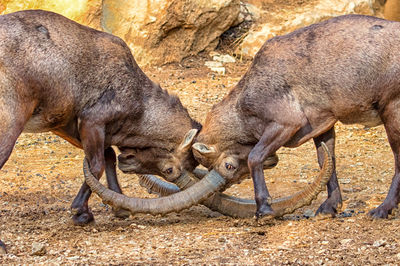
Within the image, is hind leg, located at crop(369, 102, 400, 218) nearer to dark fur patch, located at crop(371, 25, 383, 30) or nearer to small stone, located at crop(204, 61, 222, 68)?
dark fur patch, located at crop(371, 25, 383, 30)

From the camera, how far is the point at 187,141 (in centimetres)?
837

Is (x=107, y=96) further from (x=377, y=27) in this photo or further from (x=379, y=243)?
(x=379, y=243)

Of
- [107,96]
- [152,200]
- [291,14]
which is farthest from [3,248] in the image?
[291,14]

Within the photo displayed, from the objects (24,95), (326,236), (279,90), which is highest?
(24,95)

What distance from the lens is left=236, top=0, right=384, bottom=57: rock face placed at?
50.6ft

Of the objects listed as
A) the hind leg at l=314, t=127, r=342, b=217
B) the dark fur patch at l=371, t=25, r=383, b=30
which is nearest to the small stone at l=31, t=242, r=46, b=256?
the hind leg at l=314, t=127, r=342, b=217

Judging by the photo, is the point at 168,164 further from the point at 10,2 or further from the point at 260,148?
the point at 10,2

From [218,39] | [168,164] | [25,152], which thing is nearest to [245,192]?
[168,164]

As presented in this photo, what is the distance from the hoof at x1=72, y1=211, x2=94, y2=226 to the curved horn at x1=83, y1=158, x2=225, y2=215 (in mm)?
399

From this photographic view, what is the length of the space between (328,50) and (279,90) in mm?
712

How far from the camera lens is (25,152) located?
38.8ft

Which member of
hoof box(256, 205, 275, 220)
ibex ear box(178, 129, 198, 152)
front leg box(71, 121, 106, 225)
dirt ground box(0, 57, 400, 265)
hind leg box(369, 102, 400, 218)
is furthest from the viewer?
ibex ear box(178, 129, 198, 152)

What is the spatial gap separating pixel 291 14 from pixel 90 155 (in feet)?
29.4

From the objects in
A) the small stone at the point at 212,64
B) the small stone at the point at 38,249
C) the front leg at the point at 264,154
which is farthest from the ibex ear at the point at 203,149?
the small stone at the point at 212,64
